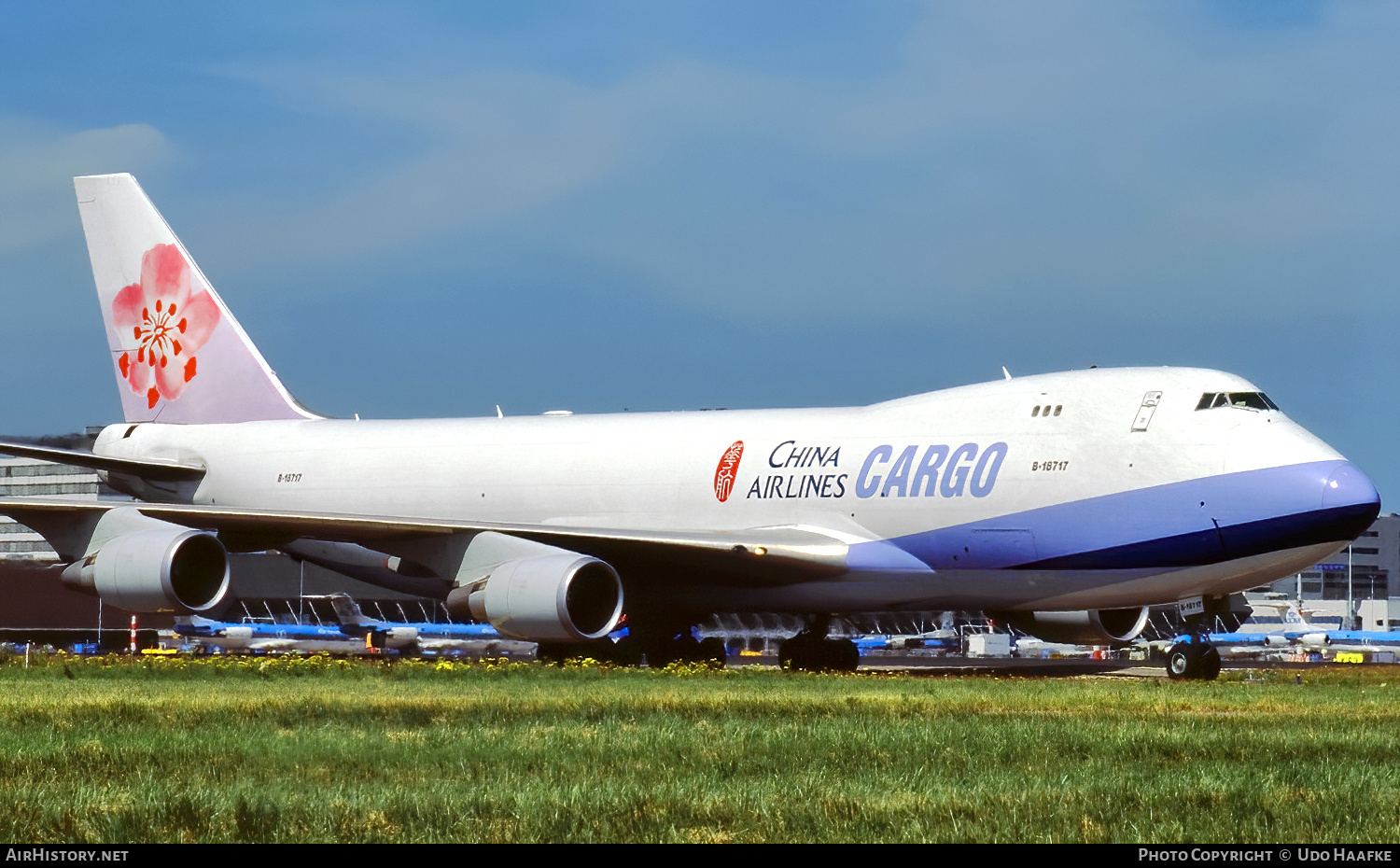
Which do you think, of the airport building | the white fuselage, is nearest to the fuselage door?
the white fuselage

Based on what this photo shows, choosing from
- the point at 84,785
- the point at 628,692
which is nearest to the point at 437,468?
the point at 628,692

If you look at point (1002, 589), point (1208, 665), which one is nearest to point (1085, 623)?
point (1002, 589)

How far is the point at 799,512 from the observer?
25562mm

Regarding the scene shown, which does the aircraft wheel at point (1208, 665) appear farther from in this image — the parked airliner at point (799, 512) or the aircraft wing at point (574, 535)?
the aircraft wing at point (574, 535)

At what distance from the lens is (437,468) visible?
29.8m

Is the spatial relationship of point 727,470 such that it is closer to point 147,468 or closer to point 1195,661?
point 1195,661

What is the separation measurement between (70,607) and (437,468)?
3254 cm

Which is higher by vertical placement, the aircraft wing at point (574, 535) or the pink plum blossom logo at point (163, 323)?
the pink plum blossom logo at point (163, 323)

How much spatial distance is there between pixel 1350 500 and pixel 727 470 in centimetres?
948

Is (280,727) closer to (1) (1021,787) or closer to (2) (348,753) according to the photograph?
(2) (348,753)

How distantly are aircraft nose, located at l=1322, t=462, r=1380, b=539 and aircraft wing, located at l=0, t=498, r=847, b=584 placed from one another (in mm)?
6902

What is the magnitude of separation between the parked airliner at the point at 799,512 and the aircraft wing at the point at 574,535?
5 centimetres

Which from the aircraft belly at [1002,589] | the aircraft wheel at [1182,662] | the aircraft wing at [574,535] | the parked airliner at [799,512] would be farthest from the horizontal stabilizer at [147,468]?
the aircraft wheel at [1182,662]

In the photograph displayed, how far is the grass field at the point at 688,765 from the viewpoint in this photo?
24.7 ft
